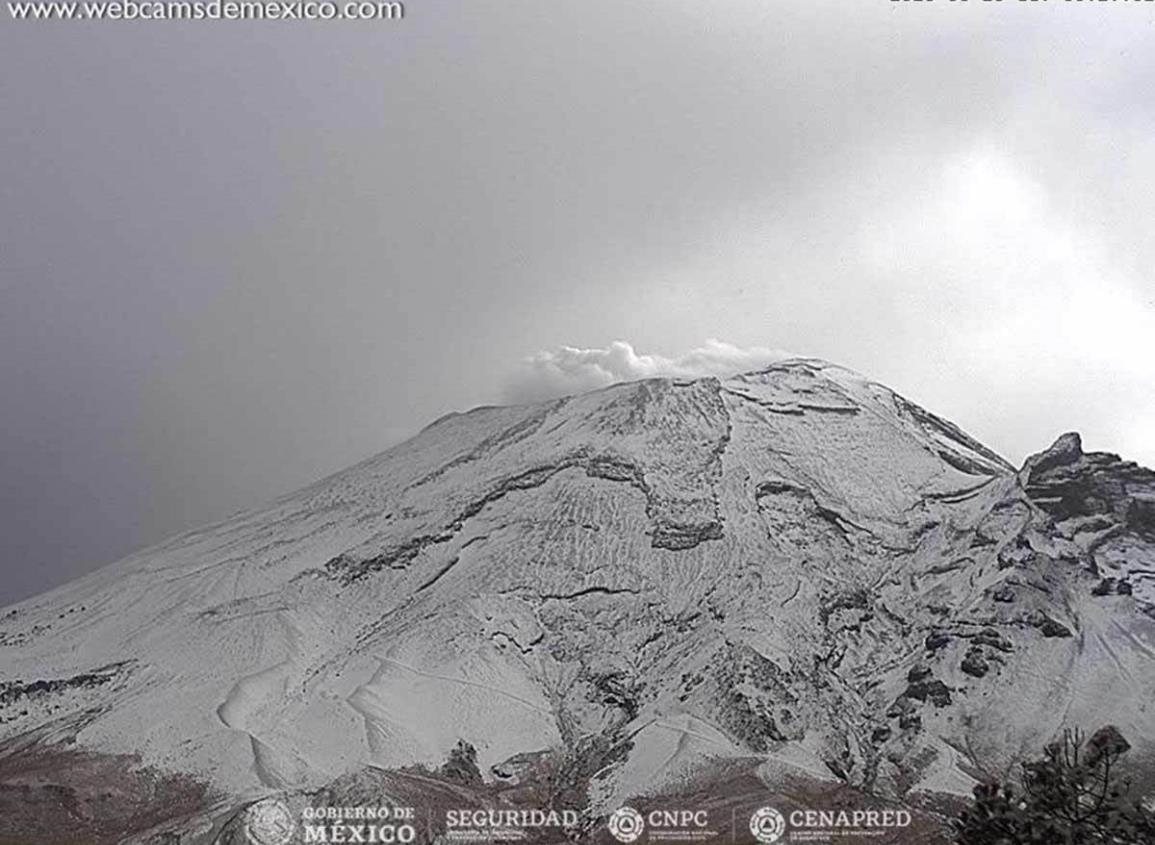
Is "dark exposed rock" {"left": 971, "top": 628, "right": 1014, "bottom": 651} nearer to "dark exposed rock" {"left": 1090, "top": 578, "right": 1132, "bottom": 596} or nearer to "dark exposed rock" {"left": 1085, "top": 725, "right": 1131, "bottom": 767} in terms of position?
"dark exposed rock" {"left": 1090, "top": 578, "right": 1132, "bottom": 596}

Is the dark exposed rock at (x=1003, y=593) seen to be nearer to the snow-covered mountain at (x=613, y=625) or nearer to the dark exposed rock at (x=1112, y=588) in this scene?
the snow-covered mountain at (x=613, y=625)

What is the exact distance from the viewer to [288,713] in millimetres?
92688

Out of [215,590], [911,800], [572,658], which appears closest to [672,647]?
[572,658]

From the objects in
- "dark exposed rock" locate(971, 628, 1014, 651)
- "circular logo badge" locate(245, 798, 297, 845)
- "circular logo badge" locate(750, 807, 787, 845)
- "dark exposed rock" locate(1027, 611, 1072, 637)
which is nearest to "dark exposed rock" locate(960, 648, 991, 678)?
"dark exposed rock" locate(971, 628, 1014, 651)

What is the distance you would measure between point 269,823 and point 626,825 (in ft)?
72.7

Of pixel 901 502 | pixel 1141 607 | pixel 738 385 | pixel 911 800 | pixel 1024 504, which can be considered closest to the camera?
pixel 911 800

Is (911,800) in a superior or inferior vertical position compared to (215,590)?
inferior

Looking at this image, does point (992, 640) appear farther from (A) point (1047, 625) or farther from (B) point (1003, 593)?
(B) point (1003, 593)

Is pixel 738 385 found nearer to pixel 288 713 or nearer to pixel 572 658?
pixel 572 658

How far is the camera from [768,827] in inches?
3044

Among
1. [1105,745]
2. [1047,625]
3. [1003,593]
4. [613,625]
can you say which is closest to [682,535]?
[613,625]

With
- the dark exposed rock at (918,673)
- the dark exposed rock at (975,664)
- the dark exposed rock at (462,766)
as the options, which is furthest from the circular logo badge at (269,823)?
the dark exposed rock at (975,664)

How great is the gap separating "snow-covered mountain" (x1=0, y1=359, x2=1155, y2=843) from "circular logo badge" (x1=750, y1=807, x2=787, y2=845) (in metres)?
6.73

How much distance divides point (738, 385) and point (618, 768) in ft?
216
